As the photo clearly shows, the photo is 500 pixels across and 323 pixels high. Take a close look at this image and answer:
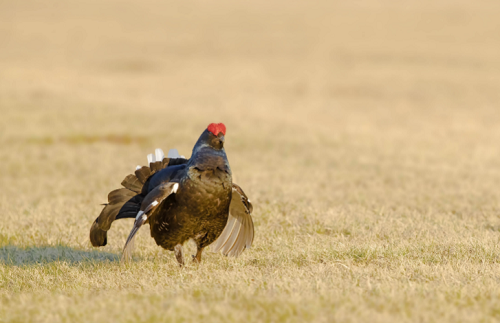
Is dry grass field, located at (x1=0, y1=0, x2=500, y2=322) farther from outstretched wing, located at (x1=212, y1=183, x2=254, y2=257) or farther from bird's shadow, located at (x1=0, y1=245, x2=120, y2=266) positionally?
outstretched wing, located at (x1=212, y1=183, x2=254, y2=257)

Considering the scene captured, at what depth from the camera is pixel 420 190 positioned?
12.2 meters

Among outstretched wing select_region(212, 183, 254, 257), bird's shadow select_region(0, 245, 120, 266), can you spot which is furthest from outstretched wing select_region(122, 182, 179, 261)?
bird's shadow select_region(0, 245, 120, 266)

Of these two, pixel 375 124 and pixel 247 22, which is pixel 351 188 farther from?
pixel 247 22

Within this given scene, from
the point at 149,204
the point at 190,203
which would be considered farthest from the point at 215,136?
the point at 149,204

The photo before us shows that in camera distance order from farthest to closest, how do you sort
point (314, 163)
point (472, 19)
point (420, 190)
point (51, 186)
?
point (472, 19)
point (314, 163)
point (51, 186)
point (420, 190)

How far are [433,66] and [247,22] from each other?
21552 millimetres

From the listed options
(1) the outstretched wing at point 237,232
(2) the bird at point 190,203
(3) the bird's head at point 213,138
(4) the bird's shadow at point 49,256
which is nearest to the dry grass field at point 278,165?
(4) the bird's shadow at point 49,256

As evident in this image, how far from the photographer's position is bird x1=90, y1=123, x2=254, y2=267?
6.43 metres

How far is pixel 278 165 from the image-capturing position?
611 inches

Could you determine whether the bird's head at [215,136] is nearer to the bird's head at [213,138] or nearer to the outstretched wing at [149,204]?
the bird's head at [213,138]

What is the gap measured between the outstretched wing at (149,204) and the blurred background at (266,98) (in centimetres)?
303

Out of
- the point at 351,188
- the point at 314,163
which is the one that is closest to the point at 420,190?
the point at 351,188

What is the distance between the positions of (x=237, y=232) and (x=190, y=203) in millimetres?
1259

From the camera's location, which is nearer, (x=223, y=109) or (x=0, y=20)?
(x=223, y=109)
